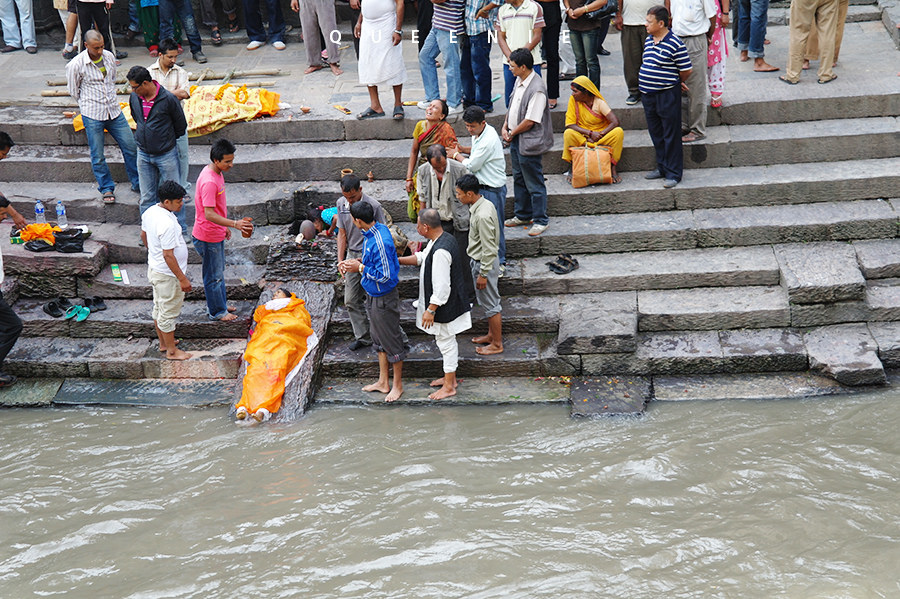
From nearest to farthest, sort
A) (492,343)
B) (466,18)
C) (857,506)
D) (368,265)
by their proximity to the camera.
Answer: (857,506) → (368,265) → (492,343) → (466,18)

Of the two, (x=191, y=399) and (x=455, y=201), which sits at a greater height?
(x=455, y=201)

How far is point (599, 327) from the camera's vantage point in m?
7.70

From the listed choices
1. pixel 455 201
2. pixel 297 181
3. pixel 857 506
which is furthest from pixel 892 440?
pixel 297 181

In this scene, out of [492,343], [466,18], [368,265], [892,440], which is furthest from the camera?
[466,18]

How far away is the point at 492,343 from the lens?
7906 millimetres

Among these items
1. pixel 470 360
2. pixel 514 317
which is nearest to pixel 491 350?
pixel 470 360

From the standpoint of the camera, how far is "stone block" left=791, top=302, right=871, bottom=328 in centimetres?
771

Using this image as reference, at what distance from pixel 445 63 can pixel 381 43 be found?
0.71 meters

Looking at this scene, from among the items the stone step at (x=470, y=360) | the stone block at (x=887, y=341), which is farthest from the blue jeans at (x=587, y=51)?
the stone block at (x=887, y=341)

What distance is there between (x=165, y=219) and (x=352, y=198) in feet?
5.13

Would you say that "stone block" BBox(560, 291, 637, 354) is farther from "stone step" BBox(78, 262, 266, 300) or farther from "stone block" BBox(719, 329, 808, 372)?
"stone step" BBox(78, 262, 266, 300)

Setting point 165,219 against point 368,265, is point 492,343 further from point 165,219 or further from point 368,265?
point 165,219

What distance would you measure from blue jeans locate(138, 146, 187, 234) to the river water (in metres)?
2.37

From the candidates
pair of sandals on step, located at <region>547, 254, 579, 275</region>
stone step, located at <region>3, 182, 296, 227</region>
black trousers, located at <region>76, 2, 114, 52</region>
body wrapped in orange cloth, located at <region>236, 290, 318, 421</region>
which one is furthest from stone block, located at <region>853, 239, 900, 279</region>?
black trousers, located at <region>76, 2, 114, 52</region>
